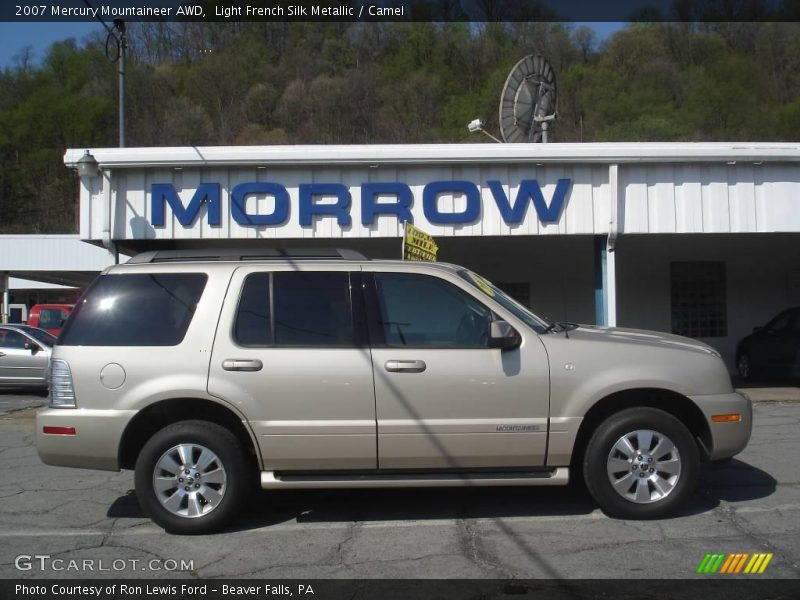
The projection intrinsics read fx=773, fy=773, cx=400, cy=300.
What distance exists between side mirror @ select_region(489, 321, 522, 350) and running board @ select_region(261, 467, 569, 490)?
0.93 metres

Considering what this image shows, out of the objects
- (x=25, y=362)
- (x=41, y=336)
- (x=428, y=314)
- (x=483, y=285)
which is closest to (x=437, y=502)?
(x=428, y=314)

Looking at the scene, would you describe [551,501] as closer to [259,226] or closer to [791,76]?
[259,226]

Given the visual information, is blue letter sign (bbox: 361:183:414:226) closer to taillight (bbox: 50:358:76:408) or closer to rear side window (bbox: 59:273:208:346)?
rear side window (bbox: 59:273:208:346)

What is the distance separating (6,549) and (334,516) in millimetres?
2341

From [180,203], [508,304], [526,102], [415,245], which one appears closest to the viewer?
[508,304]

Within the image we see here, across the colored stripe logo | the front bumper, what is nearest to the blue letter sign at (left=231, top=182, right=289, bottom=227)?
the front bumper

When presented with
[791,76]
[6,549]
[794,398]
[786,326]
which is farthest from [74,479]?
[791,76]

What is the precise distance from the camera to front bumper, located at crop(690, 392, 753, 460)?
5656 mm

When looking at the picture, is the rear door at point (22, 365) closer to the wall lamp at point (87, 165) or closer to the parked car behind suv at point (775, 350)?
the wall lamp at point (87, 165)

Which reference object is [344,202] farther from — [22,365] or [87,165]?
[22,365]

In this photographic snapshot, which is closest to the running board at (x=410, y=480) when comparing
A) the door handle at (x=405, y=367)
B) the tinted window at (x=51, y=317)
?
the door handle at (x=405, y=367)

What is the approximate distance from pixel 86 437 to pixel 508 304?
10.7ft

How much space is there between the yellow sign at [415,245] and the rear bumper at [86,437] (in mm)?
4088

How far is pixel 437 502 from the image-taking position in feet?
21.0
